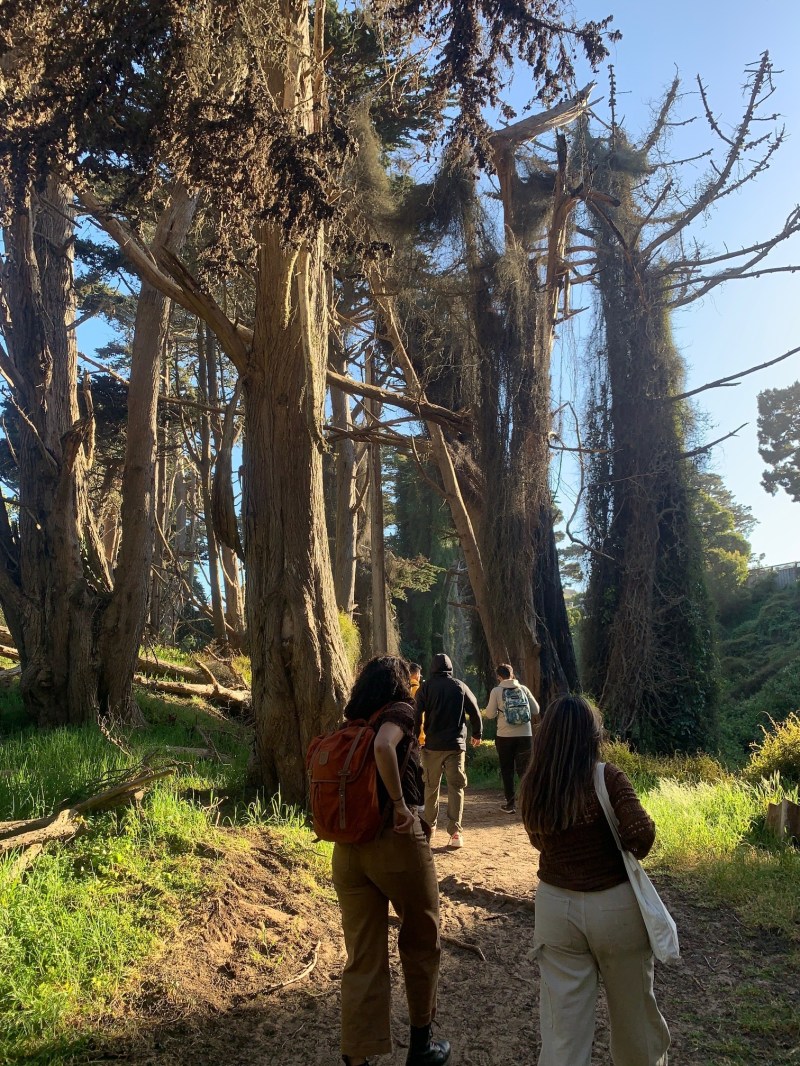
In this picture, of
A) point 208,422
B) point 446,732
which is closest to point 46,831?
point 446,732

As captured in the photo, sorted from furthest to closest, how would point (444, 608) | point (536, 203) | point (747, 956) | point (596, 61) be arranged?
1. point (444, 608)
2. point (536, 203)
3. point (596, 61)
4. point (747, 956)

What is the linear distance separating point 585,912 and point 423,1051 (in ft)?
4.41

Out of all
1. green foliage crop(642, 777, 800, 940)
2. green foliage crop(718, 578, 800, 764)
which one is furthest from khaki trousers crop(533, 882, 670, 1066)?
green foliage crop(718, 578, 800, 764)

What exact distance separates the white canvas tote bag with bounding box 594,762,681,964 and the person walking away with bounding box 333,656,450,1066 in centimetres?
93

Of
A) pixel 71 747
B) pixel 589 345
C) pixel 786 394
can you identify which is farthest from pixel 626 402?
pixel 786 394

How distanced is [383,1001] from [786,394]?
39.9 m

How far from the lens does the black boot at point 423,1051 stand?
3.72m

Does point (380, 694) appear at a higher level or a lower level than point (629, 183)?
lower

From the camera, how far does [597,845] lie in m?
3.09

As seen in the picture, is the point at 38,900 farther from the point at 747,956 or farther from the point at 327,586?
the point at 747,956

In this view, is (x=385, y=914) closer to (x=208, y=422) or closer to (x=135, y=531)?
(x=135, y=531)

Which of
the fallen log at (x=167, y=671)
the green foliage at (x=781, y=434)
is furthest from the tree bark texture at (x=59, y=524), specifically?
the green foliage at (x=781, y=434)

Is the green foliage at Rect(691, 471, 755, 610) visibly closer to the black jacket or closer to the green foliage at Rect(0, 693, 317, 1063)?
the black jacket

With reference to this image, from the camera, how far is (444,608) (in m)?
29.0
